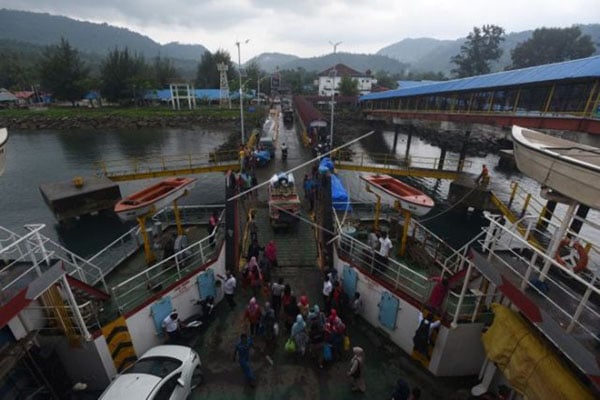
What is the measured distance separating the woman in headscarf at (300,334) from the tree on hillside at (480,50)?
121 m

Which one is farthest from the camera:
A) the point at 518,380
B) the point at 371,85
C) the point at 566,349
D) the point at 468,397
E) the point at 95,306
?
the point at 371,85

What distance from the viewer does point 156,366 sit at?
8094mm

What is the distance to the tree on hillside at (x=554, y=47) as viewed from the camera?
8600cm

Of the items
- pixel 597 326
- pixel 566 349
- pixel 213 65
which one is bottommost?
pixel 597 326

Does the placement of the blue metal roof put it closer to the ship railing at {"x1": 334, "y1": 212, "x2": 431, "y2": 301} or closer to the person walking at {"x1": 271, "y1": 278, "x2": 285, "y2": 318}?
the ship railing at {"x1": 334, "y1": 212, "x2": 431, "y2": 301}

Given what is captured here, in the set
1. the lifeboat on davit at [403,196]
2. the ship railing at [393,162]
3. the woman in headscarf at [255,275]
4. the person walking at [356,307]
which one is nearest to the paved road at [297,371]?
the person walking at [356,307]

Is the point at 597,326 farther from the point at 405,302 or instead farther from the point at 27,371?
the point at 27,371

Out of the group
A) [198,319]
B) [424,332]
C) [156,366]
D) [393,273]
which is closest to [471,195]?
[393,273]

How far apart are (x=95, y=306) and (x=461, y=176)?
26570 mm

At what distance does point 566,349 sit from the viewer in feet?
17.7

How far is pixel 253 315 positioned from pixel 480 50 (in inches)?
4900

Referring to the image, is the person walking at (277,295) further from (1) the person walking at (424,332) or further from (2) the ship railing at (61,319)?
(2) the ship railing at (61,319)

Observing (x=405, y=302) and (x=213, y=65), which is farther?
(x=213, y=65)

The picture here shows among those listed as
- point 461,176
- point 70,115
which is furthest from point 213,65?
point 461,176
